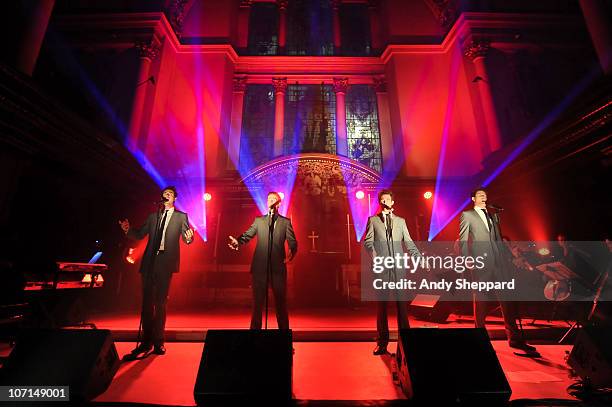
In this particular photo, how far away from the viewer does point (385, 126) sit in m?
12.5

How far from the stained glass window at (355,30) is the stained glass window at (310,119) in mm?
2630

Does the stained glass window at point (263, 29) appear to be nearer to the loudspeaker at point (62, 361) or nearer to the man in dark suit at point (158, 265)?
the man in dark suit at point (158, 265)

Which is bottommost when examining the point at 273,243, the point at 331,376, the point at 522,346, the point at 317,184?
the point at 331,376

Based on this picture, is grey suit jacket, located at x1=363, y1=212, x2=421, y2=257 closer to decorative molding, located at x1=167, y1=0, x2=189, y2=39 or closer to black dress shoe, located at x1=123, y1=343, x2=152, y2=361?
black dress shoe, located at x1=123, y1=343, x2=152, y2=361

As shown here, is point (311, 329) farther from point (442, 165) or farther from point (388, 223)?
point (442, 165)

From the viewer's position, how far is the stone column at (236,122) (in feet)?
38.6

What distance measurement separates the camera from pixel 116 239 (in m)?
7.89

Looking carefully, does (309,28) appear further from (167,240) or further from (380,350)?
(380,350)

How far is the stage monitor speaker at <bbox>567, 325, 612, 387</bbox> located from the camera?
2463 millimetres

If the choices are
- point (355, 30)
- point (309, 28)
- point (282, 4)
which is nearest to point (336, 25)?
point (355, 30)

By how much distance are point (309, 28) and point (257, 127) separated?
6.43m

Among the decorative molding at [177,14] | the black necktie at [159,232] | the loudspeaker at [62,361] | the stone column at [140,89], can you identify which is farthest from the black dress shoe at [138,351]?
the decorative molding at [177,14]

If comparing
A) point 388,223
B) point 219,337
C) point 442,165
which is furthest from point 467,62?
point 219,337

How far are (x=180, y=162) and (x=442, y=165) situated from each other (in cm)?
1035
